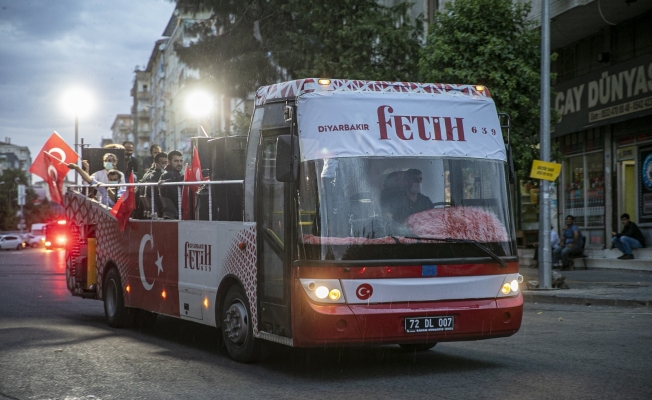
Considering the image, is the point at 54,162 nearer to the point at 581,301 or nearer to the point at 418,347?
the point at 418,347

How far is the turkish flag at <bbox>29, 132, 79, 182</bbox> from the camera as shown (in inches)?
631

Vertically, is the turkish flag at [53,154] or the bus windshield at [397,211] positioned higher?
the turkish flag at [53,154]

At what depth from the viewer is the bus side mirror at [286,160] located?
8453mm

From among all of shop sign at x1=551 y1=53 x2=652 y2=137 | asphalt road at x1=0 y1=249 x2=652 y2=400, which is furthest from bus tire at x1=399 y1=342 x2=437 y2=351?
shop sign at x1=551 y1=53 x2=652 y2=137

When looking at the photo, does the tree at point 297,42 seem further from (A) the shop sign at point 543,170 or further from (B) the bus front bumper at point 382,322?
(B) the bus front bumper at point 382,322

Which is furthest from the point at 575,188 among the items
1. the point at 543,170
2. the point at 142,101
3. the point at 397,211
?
the point at 142,101

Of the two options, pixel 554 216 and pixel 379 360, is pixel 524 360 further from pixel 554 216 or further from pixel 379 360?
pixel 554 216

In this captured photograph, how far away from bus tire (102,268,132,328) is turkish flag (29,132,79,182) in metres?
2.92

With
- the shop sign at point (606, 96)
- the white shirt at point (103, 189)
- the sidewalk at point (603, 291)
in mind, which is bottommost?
the sidewalk at point (603, 291)

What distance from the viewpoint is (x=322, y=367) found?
9359mm

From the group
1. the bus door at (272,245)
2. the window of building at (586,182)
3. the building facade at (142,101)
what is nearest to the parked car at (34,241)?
the building facade at (142,101)

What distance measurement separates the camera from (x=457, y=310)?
8.66m

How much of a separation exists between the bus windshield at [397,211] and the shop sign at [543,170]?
394 inches

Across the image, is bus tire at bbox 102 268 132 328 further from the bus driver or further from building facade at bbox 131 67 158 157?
building facade at bbox 131 67 158 157
